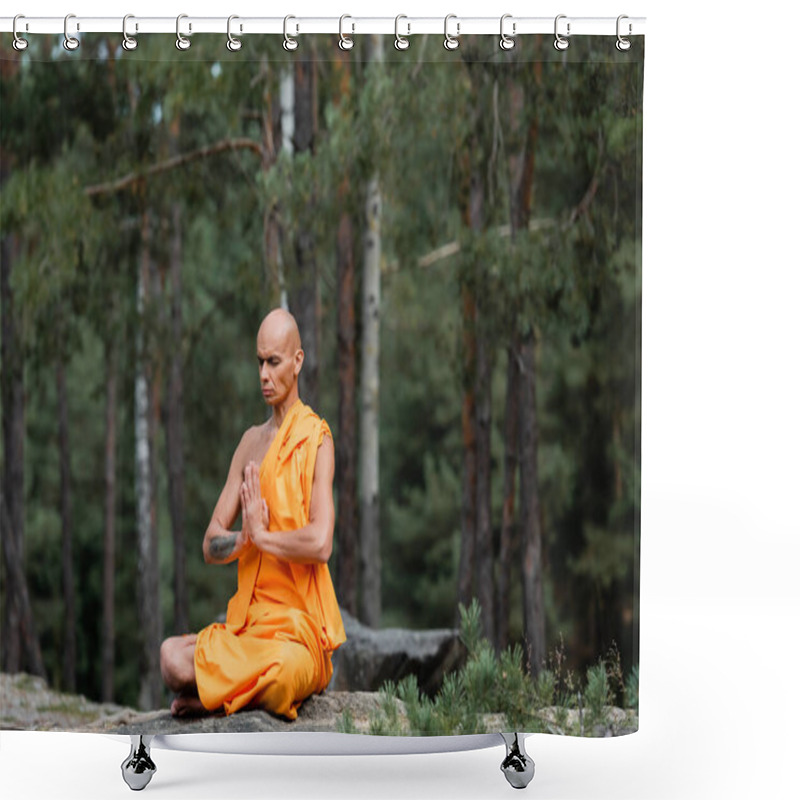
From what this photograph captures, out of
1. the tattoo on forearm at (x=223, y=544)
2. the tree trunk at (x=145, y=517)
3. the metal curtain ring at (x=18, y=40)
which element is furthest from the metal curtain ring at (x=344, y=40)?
the tattoo on forearm at (x=223, y=544)

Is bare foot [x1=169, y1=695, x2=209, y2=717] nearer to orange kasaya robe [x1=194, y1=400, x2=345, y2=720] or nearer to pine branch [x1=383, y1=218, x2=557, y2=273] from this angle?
orange kasaya robe [x1=194, y1=400, x2=345, y2=720]

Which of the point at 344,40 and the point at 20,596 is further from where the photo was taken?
the point at 20,596

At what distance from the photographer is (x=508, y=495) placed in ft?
16.3

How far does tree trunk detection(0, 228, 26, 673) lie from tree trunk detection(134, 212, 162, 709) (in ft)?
1.27

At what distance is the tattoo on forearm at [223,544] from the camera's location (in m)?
4.95

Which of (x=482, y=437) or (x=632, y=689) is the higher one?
(x=482, y=437)

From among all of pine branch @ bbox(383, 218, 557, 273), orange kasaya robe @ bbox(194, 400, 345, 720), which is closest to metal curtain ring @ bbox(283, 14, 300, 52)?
pine branch @ bbox(383, 218, 557, 273)

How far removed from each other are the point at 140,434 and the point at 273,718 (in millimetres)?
971

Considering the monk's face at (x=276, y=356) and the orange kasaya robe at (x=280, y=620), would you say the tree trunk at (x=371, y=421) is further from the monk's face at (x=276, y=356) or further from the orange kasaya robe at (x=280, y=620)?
the monk's face at (x=276, y=356)

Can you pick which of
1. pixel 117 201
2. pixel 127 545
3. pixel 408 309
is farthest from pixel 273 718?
pixel 117 201

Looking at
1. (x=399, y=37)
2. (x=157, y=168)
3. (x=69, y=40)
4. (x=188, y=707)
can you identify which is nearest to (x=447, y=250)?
(x=399, y=37)

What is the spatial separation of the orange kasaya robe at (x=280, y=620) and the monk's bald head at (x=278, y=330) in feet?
0.62

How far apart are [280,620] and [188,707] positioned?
40 cm

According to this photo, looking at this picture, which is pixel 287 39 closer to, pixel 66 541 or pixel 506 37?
pixel 506 37
